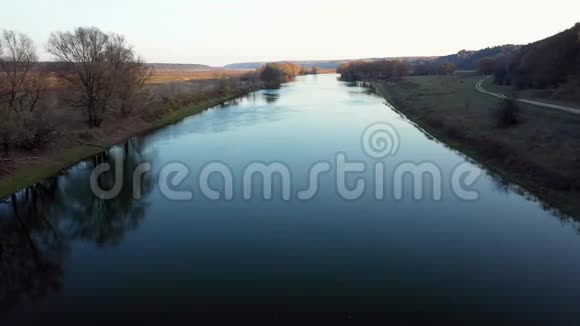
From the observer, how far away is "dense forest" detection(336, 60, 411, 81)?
79688 mm

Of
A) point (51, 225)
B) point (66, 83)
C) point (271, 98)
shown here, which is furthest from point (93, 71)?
point (271, 98)

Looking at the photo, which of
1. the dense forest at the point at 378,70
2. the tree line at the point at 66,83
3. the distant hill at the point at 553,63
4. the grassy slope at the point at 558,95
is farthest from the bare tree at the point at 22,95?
the dense forest at the point at 378,70

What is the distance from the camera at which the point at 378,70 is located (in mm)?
88562

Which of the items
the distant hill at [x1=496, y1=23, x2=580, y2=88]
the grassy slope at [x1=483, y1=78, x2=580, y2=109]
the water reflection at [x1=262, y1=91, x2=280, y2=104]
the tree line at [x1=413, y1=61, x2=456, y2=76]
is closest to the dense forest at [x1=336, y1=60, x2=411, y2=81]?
the tree line at [x1=413, y1=61, x2=456, y2=76]

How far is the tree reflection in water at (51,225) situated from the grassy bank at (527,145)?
43.4 ft

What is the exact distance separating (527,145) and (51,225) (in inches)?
A: 705

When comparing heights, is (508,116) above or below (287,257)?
above

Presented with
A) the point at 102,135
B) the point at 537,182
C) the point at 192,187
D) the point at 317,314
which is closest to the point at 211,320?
the point at 317,314

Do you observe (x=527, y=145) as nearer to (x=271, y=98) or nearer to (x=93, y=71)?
(x=93, y=71)

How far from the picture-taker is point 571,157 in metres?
14.6

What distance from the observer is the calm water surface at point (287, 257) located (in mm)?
7770

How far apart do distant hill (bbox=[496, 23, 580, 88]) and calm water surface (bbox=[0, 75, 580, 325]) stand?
22.5m

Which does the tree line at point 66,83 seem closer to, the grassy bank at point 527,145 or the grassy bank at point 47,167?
the grassy bank at point 47,167

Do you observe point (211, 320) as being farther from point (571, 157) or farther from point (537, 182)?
point (571, 157)
